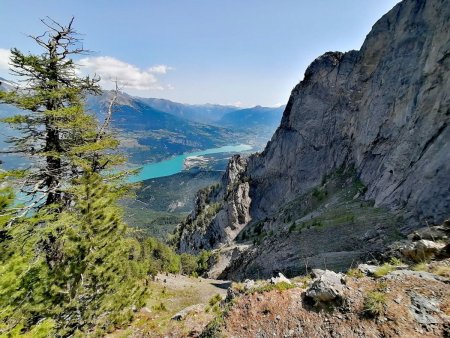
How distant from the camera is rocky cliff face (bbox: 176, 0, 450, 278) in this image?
75.6 ft

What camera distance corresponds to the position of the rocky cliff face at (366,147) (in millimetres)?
23047

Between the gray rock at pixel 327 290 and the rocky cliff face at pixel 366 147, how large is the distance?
9.98 metres

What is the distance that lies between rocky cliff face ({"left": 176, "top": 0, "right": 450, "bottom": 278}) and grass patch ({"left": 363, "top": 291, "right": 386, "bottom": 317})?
36.0 ft

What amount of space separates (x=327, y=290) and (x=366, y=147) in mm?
37858

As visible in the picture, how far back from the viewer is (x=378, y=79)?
47.7m

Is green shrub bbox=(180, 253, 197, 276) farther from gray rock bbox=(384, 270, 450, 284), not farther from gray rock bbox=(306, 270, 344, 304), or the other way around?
gray rock bbox=(384, 270, 450, 284)

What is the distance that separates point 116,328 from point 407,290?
15151 millimetres

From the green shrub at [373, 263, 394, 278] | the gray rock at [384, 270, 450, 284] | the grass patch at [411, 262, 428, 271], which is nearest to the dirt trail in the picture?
the green shrub at [373, 263, 394, 278]

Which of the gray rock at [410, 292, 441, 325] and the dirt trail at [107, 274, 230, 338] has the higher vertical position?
the gray rock at [410, 292, 441, 325]

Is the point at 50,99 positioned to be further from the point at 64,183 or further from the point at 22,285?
the point at 22,285

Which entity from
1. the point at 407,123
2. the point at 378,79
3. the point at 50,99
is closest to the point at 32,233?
the point at 50,99

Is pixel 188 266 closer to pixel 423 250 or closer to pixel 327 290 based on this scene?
pixel 423 250

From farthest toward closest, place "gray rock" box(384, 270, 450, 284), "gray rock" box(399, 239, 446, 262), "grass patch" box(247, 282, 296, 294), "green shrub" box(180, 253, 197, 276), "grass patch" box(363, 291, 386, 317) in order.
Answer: "green shrub" box(180, 253, 197, 276)
"grass patch" box(247, 282, 296, 294)
"gray rock" box(399, 239, 446, 262)
"gray rock" box(384, 270, 450, 284)
"grass patch" box(363, 291, 386, 317)

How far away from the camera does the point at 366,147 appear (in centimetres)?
4409
